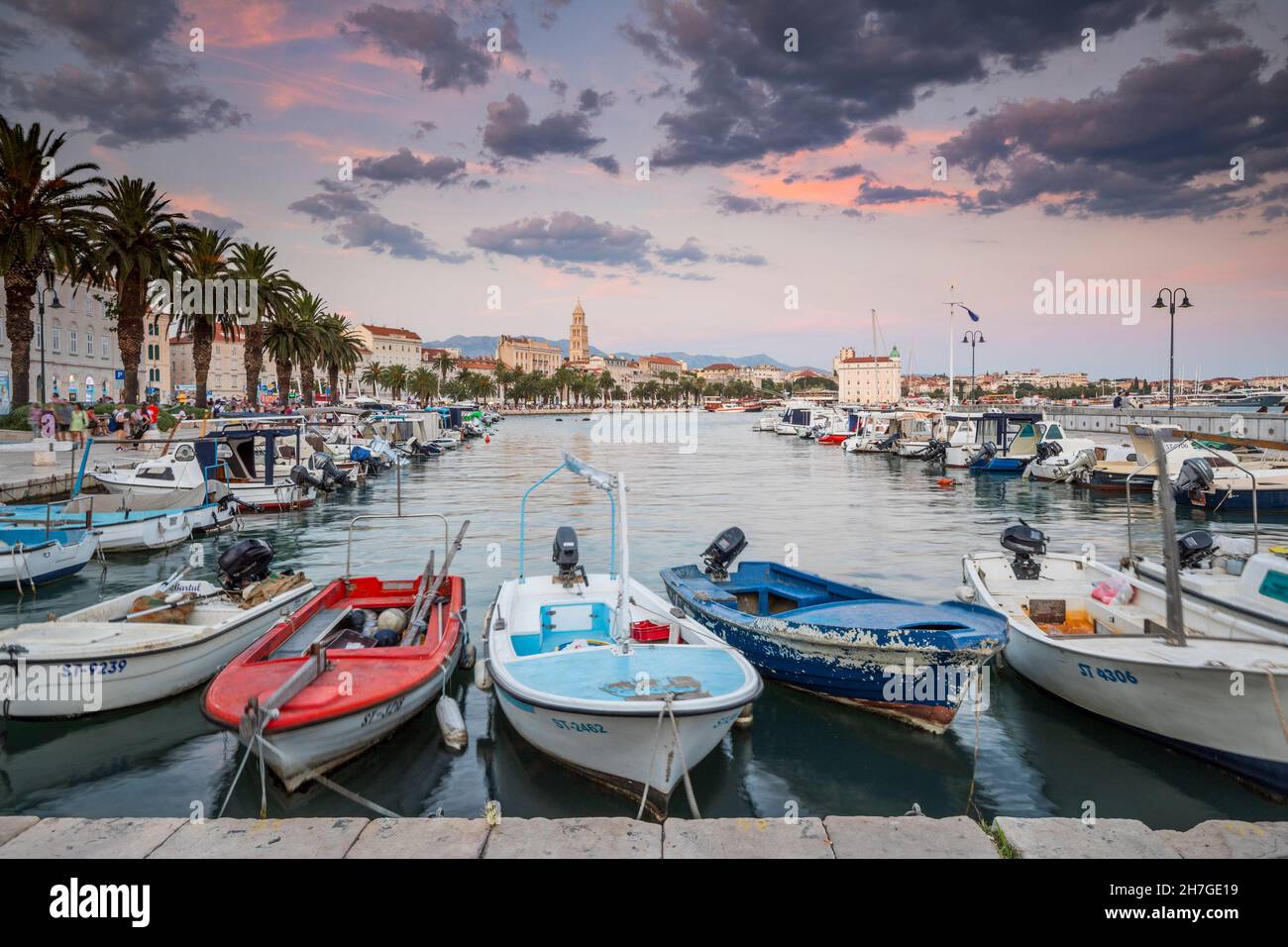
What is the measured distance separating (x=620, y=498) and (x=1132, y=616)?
7760 millimetres

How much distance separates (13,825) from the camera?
5637 mm

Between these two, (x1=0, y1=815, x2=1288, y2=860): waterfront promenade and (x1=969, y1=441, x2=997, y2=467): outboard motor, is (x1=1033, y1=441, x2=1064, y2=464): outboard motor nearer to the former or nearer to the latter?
(x1=969, y1=441, x2=997, y2=467): outboard motor

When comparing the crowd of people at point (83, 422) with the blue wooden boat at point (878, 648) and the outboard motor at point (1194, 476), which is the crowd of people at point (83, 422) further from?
the outboard motor at point (1194, 476)

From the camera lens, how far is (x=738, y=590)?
13898mm

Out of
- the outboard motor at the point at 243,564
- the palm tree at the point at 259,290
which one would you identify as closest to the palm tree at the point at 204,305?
the palm tree at the point at 259,290

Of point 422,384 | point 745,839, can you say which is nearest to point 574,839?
point 745,839

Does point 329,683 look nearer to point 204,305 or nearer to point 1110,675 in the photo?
point 1110,675

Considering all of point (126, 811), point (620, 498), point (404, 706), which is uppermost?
point (620, 498)

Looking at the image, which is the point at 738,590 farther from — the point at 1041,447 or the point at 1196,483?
the point at 1041,447

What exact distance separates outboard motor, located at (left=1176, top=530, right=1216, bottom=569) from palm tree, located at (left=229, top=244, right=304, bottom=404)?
191 ft

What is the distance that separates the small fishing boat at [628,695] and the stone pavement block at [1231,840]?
142 inches

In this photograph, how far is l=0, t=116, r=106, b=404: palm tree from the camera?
37.7 meters

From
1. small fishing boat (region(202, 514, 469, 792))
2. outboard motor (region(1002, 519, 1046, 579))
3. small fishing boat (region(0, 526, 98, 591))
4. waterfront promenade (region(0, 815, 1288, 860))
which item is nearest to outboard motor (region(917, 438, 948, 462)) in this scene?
outboard motor (region(1002, 519, 1046, 579))
